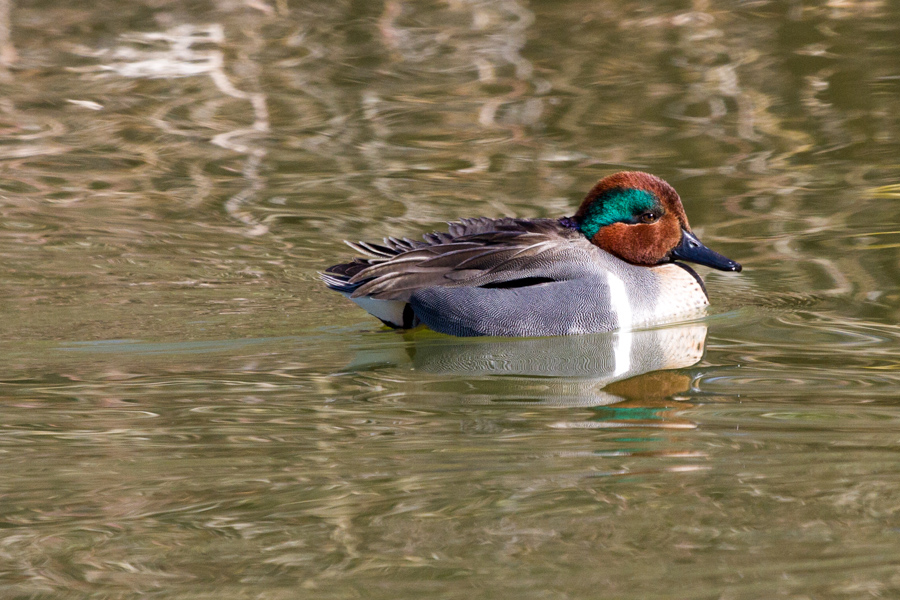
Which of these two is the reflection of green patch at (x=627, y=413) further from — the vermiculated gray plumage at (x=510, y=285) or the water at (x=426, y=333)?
the vermiculated gray plumage at (x=510, y=285)

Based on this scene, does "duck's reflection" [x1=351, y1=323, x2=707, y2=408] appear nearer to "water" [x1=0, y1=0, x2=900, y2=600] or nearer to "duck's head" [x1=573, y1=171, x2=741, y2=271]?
"water" [x1=0, y1=0, x2=900, y2=600]

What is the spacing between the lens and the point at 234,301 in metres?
7.60

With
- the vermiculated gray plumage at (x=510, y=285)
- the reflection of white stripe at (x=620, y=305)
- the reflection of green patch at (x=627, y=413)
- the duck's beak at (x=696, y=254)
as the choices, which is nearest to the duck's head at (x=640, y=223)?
the duck's beak at (x=696, y=254)

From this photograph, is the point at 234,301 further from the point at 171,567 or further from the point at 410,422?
the point at 171,567

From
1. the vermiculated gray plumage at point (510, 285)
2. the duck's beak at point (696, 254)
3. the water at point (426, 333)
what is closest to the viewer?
the water at point (426, 333)

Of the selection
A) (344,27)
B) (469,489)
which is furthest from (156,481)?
(344,27)

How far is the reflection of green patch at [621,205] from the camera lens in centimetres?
712

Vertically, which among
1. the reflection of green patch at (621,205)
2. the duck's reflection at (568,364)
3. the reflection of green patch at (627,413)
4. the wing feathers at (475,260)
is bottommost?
the duck's reflection at (568,364)

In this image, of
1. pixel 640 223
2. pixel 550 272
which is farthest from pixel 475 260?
pixel 640 223

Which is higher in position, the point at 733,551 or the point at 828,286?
the point at 733,551

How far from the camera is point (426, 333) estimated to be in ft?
23.2

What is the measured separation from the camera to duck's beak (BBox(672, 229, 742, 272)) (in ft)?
23.3

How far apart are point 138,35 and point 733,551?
12.4 meters

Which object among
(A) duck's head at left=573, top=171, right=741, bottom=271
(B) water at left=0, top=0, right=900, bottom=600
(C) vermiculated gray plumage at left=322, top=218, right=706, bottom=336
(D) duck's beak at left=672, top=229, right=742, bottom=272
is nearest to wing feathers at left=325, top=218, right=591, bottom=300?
(C) vermiculated gray plumage at left=322, top=218, right=706, bottom=336
